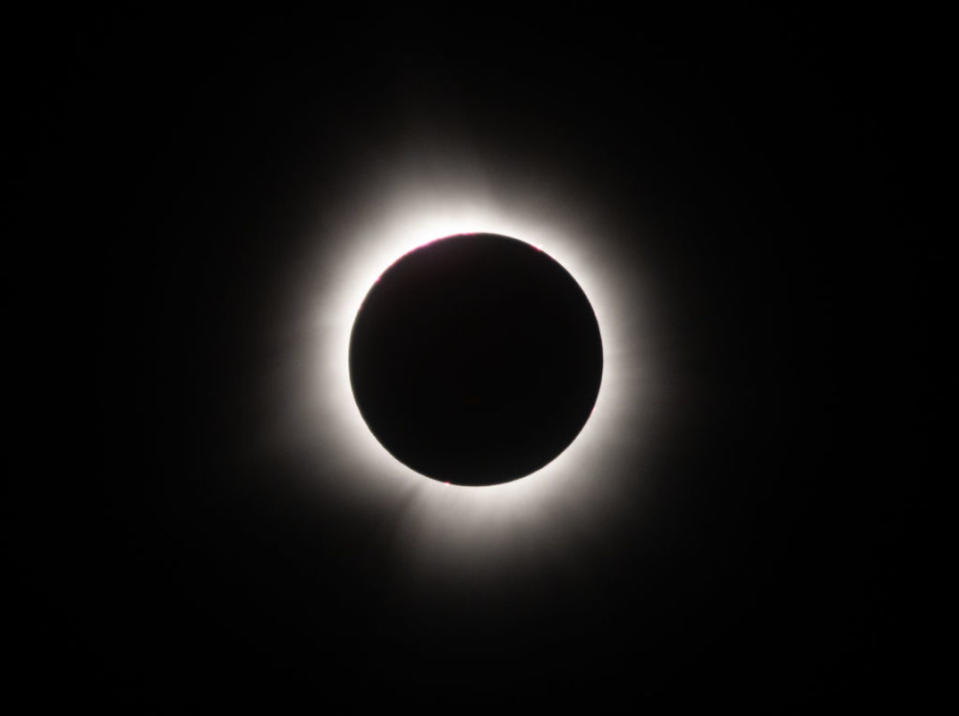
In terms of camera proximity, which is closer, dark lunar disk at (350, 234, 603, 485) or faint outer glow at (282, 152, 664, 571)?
dark lunar disk at (350, 234, 603, 485)

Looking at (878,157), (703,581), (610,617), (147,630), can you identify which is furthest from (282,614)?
(878,157)

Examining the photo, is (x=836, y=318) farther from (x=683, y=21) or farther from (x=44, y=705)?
(x=44, y=705)

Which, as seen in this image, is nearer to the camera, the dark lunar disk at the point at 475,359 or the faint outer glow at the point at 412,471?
the dark lunar disk at the point at 475,359

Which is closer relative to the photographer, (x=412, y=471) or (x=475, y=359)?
(x=475, y=359)
